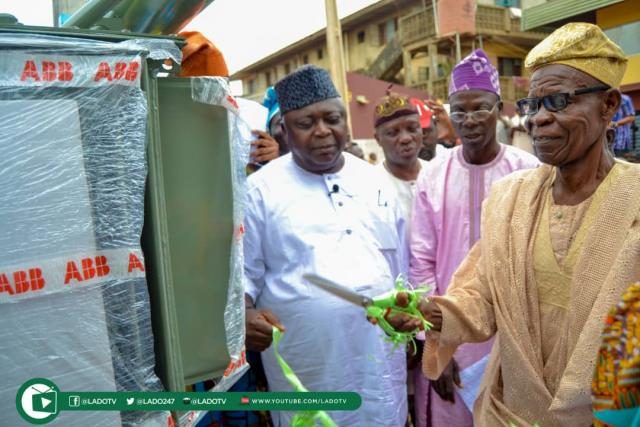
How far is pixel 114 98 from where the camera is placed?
162cm

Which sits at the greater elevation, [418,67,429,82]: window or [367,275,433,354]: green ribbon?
[418,67,429,82]: window

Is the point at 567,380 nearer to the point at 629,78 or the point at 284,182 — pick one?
the point at 284,182

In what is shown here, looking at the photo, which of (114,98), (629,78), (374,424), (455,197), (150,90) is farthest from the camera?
(629,78)

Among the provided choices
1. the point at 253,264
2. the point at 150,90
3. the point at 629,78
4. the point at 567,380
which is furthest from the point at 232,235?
the point at 629,78

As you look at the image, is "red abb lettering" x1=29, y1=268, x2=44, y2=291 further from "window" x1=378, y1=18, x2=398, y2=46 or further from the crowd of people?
"window" x1=378, y1=18, x2=398, y2=46

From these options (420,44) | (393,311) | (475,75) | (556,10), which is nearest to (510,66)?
(420,44)

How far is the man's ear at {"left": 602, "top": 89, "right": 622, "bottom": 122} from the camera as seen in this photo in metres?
1.97

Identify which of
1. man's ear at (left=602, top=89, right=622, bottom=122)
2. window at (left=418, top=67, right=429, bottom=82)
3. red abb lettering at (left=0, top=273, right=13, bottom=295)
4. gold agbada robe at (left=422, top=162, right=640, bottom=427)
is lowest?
gold agbada robe at (left=422, top=162, right=640, bottom=427)

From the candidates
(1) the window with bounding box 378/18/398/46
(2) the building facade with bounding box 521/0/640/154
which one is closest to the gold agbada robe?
(2) the building facade with bounding box 521/0/640/154

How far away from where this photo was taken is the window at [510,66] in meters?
28.0

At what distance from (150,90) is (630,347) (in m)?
1.43

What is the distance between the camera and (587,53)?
1935mm

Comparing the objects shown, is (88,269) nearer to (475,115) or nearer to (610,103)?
(610,103)

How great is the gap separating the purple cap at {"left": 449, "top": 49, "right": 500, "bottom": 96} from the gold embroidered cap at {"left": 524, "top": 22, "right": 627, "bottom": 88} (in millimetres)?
1219
